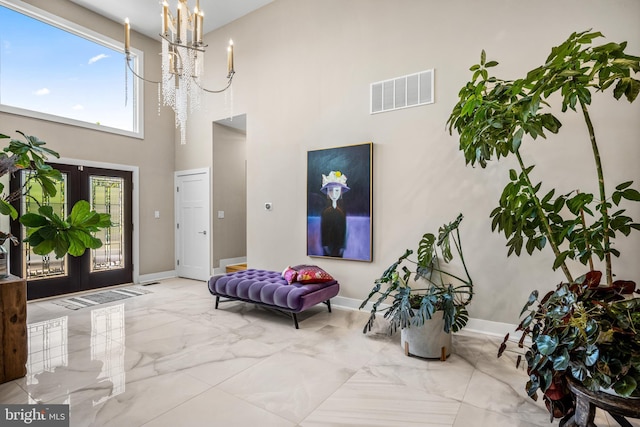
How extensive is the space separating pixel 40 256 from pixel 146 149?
7.58 ft

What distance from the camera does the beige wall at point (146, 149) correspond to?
485 cm

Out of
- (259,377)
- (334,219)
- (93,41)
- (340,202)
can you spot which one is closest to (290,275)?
(334,219)

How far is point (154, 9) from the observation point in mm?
5055

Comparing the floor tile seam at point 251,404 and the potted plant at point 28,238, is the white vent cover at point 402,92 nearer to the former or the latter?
the potted plant at point 28,238

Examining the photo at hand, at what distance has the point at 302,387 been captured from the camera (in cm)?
227

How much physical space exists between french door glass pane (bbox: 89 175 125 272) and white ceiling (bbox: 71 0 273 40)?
8.60 ft

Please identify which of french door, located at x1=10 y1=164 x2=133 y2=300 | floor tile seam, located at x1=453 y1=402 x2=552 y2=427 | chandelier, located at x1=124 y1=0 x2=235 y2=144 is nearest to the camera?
floor tile seam, located at x1=453 y1=402 x2=552 y2=427

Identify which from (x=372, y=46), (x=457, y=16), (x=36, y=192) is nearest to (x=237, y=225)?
(x=36, y=192)

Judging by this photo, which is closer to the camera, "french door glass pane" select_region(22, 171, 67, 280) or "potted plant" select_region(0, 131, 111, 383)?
"potted plant" select_region(0, 131, 111, 383)

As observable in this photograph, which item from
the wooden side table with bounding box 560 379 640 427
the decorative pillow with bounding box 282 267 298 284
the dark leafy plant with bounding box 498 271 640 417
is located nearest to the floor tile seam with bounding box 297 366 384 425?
the dark leafy plant with bounding box 498 271 640 417

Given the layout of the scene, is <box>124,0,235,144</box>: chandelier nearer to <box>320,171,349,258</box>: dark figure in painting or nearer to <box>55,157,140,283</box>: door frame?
<box>320,171,349,258</box>: dark figure in painting

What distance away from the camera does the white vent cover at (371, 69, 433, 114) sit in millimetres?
3625

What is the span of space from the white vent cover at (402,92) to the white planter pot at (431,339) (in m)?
2.35

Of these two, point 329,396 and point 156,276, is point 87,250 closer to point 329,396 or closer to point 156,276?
point 156,276
